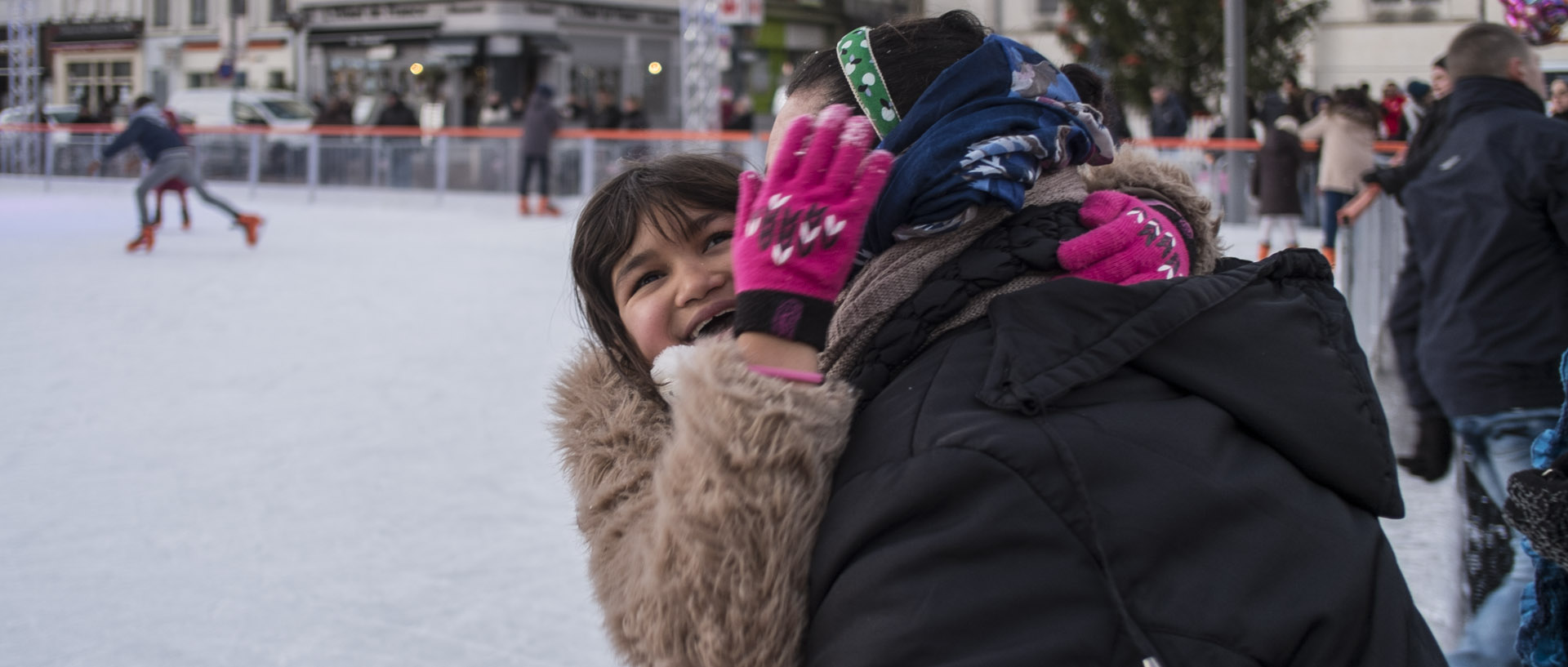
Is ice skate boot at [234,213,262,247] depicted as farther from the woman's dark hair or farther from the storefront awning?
the storefront awning

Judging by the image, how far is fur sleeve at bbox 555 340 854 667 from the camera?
2.90 ft

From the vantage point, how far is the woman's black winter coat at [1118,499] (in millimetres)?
803

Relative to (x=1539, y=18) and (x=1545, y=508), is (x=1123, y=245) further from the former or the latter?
(x=1539, y=18)

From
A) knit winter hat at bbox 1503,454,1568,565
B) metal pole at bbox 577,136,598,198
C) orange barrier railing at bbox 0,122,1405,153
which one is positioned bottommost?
knit winter hat at bbox 1503,454,1568,565

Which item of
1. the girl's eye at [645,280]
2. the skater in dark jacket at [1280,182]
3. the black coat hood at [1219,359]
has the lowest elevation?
the black coat hood at [1219,359]

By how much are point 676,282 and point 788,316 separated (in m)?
0.33

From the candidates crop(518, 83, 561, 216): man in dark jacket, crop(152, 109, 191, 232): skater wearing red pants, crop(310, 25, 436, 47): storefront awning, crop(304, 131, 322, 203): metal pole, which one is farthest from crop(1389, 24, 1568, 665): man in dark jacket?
crop(310, 25, 436, 47): storefront awning

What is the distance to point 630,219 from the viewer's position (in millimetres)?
1281

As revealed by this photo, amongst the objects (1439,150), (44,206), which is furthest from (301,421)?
(44,206)

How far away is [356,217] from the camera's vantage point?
44.0ft

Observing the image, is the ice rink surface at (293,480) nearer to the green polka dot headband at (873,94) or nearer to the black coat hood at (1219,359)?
the green polka dot headband at (873,94)

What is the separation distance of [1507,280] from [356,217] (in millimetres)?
12404

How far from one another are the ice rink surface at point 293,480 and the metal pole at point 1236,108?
18.5 ft

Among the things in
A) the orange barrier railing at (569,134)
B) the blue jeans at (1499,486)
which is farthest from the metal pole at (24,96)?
the blue jeans at (1499,486)
